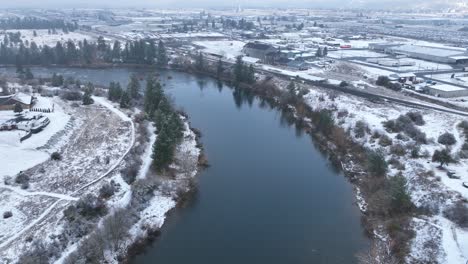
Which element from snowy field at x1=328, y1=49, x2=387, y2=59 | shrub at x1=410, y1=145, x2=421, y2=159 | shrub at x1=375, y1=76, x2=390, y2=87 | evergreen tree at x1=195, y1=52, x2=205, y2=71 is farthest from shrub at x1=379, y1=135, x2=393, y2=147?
snowy field at x1=328, y1=49, x2=387, y2=59

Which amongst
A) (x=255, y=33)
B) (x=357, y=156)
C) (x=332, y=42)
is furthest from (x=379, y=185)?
(x=255, y=33)

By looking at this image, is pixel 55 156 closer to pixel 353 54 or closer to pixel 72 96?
pixel 72 96

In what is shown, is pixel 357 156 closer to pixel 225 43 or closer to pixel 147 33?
pixel 225 43

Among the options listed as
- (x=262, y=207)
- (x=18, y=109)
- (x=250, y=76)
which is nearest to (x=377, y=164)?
(x=262, y=207)

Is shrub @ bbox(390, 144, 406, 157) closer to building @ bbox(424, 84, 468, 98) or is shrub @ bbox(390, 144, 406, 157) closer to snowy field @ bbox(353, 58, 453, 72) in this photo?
building @ bbox(424, 84, 468, 98)

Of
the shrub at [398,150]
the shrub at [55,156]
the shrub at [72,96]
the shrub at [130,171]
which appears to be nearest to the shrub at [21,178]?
the shrub at [55,156]

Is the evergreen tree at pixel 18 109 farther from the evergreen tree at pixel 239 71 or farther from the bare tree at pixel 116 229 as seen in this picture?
the evergreen tree at pixel 239 71
